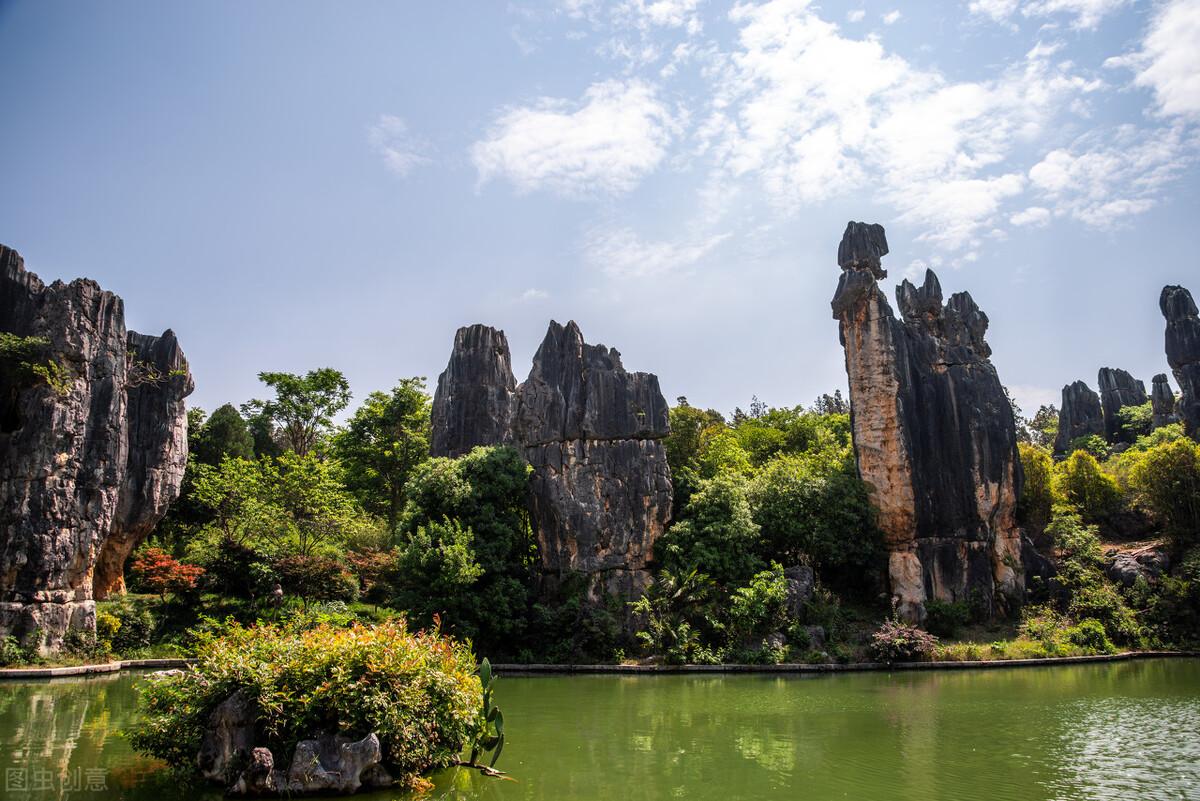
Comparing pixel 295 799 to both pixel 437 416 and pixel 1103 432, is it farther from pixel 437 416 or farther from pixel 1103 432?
pixel 1103 432

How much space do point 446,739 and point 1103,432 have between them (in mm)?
46061

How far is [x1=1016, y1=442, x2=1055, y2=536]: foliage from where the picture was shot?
24.8 metres

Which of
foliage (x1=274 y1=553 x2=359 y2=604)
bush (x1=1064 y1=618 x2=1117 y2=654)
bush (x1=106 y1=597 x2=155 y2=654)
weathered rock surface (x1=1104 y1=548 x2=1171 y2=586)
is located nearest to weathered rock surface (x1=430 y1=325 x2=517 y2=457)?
foliage (x1=274 y1=553 x2=359 y2=604)

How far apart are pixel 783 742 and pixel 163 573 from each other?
17409 millimetres

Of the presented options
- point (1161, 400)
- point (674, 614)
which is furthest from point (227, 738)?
point (1161, 400)

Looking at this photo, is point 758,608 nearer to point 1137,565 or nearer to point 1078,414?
point 1137,565

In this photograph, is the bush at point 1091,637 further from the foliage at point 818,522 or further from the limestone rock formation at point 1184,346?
the limestone rock formation at point 1184,346

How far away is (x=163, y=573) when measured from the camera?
2002 centimetres

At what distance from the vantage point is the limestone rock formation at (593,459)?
20.2m

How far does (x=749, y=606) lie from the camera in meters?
18.8

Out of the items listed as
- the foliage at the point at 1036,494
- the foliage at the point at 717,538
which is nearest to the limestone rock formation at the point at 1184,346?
the foliage at the point at 1036,494

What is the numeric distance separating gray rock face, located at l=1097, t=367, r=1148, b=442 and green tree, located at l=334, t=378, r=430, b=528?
37664 millimetres

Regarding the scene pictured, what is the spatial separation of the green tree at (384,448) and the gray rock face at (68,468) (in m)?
10.1

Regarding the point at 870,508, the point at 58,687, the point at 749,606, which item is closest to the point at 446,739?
the point at 58,687
